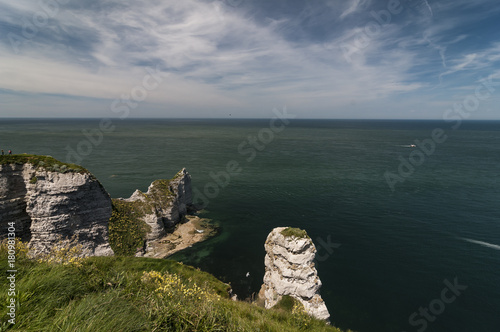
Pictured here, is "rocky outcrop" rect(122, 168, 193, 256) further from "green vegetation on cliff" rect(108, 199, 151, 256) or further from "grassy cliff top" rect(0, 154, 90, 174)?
"grassy cliff top" rect(0, 154, 90, 174)

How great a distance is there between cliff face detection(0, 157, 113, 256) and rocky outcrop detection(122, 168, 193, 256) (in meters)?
10.2

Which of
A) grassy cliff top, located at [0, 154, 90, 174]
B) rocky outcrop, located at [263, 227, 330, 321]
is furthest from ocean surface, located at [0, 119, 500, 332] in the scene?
grassy cliff top, located at [0, 154, 90, 174]

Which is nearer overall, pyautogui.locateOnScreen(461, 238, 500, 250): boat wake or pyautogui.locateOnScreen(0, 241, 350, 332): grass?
pyautogui.locateOnScreen(0, 241, 350, 332): grass

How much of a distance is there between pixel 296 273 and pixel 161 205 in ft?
94.1

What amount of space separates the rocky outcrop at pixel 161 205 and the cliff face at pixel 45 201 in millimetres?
10196

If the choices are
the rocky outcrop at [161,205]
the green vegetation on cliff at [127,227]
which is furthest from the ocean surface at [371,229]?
the green vegetation on cliff at [127,227]

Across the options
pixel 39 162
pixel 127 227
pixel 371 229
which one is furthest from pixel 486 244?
pixel 39 162

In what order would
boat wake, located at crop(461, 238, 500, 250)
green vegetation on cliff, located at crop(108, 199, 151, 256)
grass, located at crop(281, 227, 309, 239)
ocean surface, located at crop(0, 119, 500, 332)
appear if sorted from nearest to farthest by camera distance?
grass, located at crop(281, 227, 309, 239)
ocean surface, located at crop(0, 119, 500, 332)
green vegetation on cliff, located at crop(108, 199, 151, 256)
boat wake, located at crop(461, 238, 500, 250)

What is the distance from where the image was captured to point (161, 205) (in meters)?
42.7

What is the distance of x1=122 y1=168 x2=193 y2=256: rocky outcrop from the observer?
130 ft

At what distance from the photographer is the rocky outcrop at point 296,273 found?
2473cm

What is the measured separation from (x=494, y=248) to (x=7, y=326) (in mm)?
60122

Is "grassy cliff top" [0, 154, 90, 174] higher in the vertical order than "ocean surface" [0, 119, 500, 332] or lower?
higher

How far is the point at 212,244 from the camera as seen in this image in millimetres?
41875
